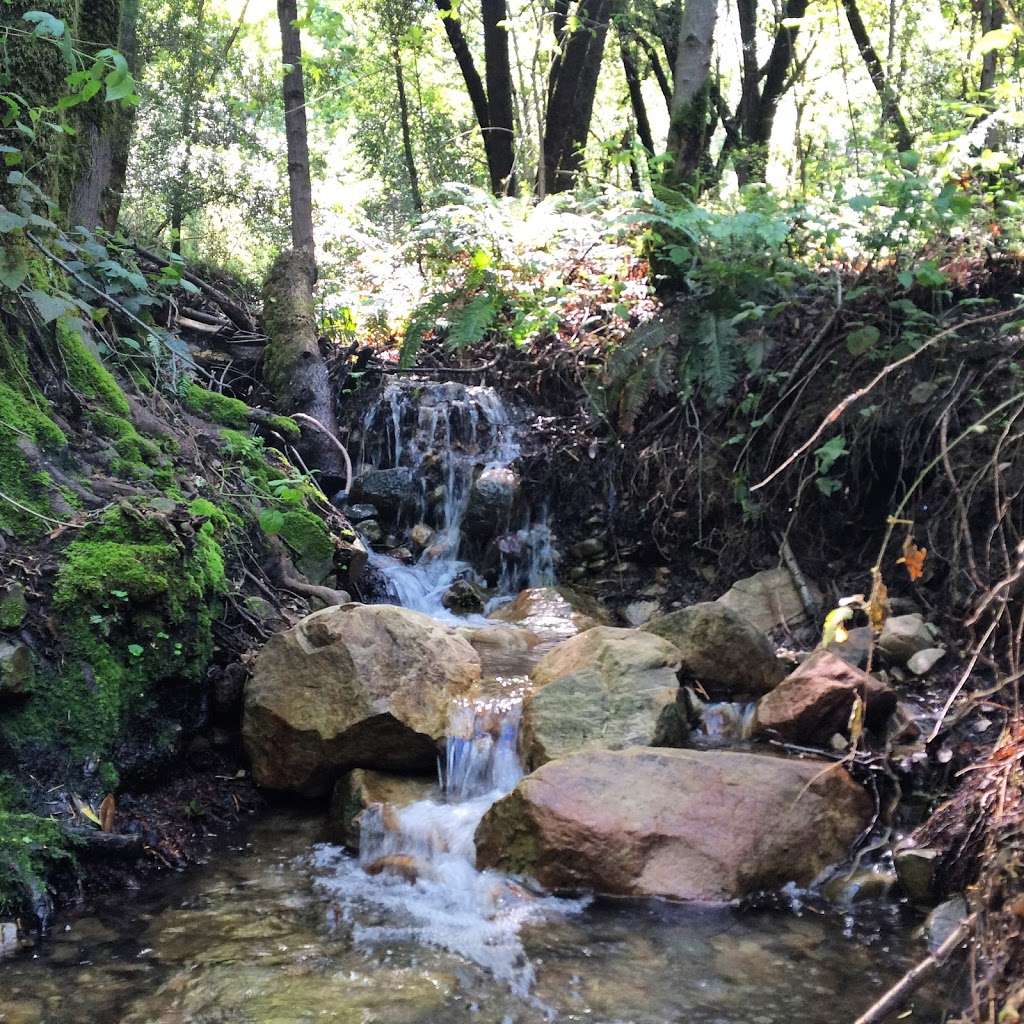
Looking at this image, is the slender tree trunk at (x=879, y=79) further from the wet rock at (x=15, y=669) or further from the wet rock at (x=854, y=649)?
the wet rock at (x=15, y=669)

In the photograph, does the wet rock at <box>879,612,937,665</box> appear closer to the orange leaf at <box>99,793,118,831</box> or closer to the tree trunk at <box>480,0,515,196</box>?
the orange leaf at <box>99,793,118,831</box>

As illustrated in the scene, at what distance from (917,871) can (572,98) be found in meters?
11.8

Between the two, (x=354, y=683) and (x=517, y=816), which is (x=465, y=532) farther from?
(x=517, y=816)

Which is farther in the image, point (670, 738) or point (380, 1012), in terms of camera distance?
point (670, 738)

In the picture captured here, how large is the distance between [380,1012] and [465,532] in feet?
16.8

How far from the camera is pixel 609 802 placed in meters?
4.12

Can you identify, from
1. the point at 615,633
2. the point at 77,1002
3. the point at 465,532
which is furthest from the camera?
the point at 465,532

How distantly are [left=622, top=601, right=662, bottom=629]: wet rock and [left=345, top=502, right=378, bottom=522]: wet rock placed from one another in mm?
2429

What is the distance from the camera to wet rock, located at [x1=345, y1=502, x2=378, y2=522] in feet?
26.4

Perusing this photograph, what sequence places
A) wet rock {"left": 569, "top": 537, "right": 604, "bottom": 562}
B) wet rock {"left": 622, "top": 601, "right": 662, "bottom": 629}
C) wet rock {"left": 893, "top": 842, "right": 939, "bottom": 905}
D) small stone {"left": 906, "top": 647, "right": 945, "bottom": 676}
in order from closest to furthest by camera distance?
wet rock {"left": 893, "top": 842, "right": 939, "bottom": 905} < small stone {"left": 906, "top": 647, "right": 945, "bottom": 676} < wet rock {"left": 622, "top": 601, "right": 662, "bottom": 629} < wet rock {"left": 569, "top": 537, "right": 604, "bottom": 562}

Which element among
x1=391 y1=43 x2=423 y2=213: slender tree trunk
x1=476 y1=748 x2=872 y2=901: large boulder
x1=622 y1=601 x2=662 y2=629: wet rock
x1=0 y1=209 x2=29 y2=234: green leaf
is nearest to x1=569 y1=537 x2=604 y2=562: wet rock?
x1=622 y1=601 x2=662 y2=629: wet rock

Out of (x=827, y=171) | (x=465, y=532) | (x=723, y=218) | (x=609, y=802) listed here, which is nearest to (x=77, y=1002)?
(x=609, y=802)

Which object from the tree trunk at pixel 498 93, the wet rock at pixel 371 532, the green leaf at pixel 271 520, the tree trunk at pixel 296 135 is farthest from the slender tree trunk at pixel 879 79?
the green leaf at pixel 271 520

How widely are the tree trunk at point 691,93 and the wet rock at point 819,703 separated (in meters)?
4.70
